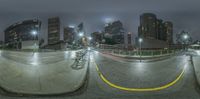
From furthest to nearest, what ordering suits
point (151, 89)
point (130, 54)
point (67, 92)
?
point (130, 54) < point (151, 89) < point (67, 92)

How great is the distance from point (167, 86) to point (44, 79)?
6.06 metres

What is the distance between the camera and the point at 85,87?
8242 millimetres

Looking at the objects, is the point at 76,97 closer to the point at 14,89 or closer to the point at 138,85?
the point at 14,89

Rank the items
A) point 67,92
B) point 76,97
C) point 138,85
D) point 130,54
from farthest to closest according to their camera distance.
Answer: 1. point 130,54
2. point 138,85
3. point 67,92
4. point 76,97

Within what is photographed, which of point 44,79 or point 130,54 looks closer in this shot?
point 44,79

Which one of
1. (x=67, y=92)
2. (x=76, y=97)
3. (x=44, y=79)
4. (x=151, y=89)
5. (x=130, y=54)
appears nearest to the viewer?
(x=76, y=97)

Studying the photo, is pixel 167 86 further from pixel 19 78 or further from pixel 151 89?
pixel 19 78

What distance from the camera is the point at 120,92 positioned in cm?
758

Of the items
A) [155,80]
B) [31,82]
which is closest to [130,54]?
[155,80]

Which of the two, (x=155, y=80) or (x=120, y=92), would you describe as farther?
(x=155, y=80)

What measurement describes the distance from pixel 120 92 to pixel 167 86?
94.5 inches

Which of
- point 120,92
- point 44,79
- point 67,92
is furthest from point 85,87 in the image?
point 44,79

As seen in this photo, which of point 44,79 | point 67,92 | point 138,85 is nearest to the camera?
point 67,92

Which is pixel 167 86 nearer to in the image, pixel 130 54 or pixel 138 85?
pixel 138 85
